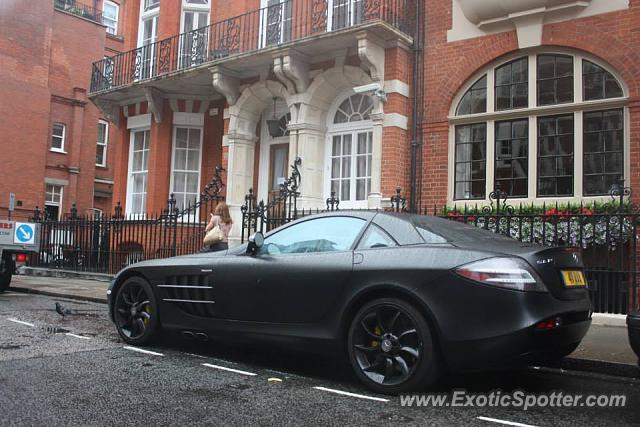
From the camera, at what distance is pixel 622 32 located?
388 inches

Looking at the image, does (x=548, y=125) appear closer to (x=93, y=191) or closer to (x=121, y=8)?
(x=93, y=191)

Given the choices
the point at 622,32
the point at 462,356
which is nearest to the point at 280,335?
the point at 462,356

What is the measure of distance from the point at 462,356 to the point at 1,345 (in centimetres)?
465

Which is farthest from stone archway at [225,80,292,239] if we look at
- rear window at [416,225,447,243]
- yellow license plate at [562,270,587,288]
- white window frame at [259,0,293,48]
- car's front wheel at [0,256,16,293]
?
yellow license plate at [562,270,587,288]

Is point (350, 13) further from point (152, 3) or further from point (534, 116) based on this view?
point (152, 3)

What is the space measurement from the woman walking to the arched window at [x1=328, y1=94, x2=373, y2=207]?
370cm

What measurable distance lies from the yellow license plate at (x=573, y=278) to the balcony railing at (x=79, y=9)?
28512 millimetres

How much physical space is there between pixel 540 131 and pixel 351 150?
4.08m

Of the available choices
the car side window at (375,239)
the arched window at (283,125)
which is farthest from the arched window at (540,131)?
the car side window at (375,239)

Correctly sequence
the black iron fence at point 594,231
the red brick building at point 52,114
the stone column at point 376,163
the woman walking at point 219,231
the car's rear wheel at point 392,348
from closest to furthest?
the car's rear wheel at point 392,348 < the black iron fence at point 594,231 < the woman walking at point 219,231 < the stone column at point 376,163 < the red brick building at point 52,114

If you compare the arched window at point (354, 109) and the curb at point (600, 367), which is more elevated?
the arched window at point (354, 109)

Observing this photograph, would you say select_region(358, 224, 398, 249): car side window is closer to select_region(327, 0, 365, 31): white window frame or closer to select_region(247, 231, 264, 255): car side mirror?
select_region(247, 231, 264, 255): car side mirror

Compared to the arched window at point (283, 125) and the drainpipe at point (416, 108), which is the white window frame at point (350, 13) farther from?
the arched window at point (283, 125)

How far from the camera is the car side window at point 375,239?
4.76 m
